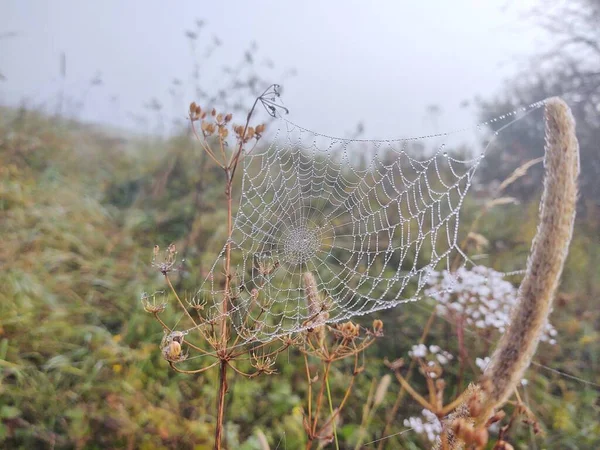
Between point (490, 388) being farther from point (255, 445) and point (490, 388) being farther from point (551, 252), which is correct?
point (255, 445)

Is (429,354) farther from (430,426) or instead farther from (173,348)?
(173,348)

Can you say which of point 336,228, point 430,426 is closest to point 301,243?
point 430,426

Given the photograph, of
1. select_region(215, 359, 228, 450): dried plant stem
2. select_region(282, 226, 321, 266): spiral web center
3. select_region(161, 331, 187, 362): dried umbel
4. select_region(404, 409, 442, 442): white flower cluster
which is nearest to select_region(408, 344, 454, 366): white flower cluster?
select_region(404, 409, 442, 442): white flower cluster

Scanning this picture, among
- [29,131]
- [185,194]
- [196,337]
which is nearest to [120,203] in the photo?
[185,194]

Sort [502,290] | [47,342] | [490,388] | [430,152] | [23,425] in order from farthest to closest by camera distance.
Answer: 1. [430,152]
2. [47,342]
3. [502,290]
4. [23,425]
5. [490,388]

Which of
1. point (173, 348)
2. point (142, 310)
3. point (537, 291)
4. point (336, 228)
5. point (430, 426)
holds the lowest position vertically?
point (142, 310)

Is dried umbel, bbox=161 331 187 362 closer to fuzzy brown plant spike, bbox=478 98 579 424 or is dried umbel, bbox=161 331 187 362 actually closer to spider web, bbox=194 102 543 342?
spider web, bbox=194 102 543 342
